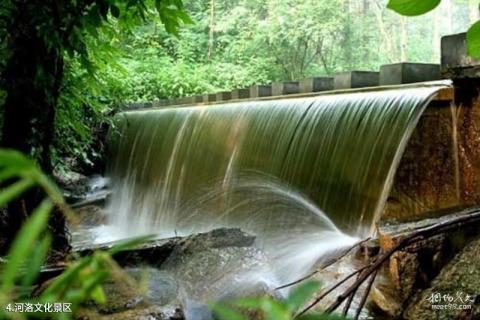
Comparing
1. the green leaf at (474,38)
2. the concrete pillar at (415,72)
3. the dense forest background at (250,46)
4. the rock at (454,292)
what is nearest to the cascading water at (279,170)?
the concrete pillar at (415,72)

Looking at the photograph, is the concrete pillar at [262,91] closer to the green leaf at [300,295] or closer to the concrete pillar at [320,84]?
the concrete pillar at [320,84]

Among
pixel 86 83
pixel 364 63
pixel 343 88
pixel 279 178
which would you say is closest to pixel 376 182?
pixel 279 178

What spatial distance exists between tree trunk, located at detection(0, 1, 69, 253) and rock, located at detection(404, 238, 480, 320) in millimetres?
1933

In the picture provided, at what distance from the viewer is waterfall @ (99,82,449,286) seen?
3.82 metres

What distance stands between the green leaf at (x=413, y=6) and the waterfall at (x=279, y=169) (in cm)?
301

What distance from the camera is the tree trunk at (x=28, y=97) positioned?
7.99 ft

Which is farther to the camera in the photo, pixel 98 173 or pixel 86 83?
pixel 98 173

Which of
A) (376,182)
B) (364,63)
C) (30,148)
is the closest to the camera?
(30,148)

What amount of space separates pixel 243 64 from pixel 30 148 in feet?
42.3

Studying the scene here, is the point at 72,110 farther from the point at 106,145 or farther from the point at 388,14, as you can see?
the point at 388,14

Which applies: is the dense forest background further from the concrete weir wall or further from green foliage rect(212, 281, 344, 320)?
green foliage rect(212, 281, 344, 320)

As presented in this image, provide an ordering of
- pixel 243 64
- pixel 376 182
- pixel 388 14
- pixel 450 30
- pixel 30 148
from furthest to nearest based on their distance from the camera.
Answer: pixel 450 30
pixel 388 14
pixel 243 64
pixel 376 182
pixel 30 148

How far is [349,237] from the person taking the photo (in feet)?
12.6

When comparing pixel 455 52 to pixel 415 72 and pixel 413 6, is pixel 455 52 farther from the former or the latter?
pixel 413 6
